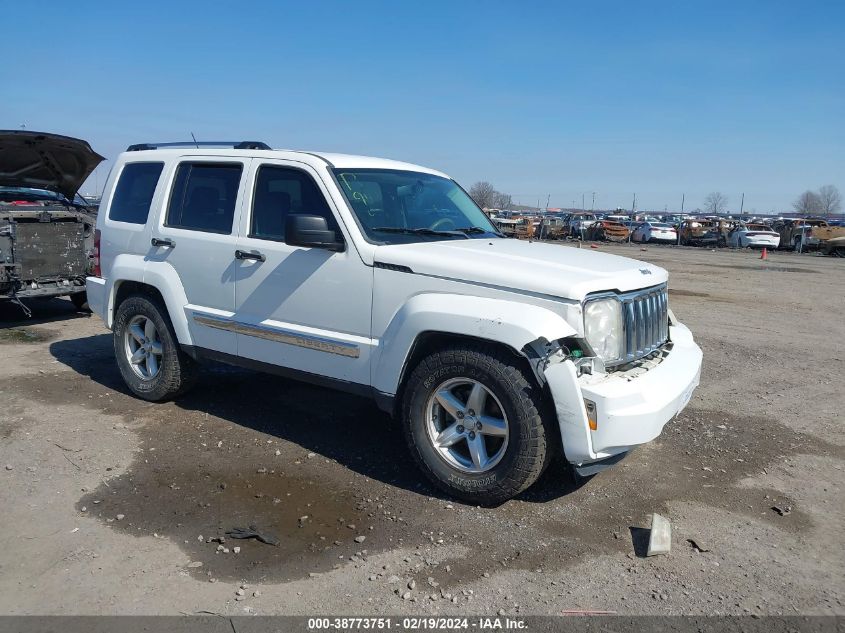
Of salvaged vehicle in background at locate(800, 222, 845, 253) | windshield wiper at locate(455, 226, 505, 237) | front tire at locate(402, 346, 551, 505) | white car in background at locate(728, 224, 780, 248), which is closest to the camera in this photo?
front tire at locate(402, 346, 551, 505)

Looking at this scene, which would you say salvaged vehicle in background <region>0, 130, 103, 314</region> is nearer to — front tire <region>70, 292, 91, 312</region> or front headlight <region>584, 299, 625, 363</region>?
front tire <region>70, 292, 91, 312</region>

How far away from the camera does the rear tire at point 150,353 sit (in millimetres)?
5781

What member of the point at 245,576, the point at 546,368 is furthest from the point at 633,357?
the point at 245,576

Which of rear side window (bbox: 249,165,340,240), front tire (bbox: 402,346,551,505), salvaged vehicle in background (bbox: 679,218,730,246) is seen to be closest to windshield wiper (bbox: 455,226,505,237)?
rear side window (bbox: 249,165,340,240)

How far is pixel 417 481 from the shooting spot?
4520 mm

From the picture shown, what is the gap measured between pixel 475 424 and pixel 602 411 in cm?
78

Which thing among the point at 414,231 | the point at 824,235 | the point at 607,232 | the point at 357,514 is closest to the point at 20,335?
the point at 414,231

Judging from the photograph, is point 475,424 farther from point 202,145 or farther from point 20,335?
point 20,335

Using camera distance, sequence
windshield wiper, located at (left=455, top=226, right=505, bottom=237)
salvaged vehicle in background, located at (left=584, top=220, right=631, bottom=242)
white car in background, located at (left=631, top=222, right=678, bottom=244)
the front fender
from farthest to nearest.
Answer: salvaged vehicle in background, located at (left=584, top=220, right=631, bottom=242) < white car in background, located at (left=631, top=222, right=678, bottom=244) < windshield wiper, located at (left=455, top=226, right=505, bottom=237) < the front fender

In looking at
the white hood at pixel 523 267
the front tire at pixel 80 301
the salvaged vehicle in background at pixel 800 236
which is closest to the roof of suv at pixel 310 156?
the white hood at pixel 523 267

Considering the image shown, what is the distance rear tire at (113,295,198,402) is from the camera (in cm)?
578

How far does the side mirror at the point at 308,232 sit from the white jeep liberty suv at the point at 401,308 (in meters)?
0.01

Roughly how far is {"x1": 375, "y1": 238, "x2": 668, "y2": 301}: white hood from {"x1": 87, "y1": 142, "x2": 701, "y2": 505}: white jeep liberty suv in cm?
1

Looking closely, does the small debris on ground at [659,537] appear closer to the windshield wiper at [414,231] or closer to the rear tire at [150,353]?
the windshield wiper at [414,231]
